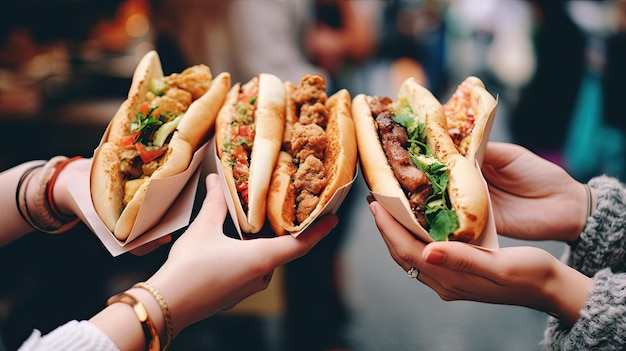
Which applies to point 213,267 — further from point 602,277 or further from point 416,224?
point 602,277

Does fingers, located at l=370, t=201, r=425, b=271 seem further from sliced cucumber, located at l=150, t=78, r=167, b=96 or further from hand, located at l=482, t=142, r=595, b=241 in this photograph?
sliced cucumber, located at l=150, t=78, r=167, b=96

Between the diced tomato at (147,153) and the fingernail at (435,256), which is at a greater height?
the diced tomato at (147,153)

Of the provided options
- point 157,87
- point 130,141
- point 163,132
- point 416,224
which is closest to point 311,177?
point 416,224

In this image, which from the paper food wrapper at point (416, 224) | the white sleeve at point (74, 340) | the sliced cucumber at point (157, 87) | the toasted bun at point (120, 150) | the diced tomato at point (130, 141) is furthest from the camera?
Answer: the sliced cucumber at point (157, 87)

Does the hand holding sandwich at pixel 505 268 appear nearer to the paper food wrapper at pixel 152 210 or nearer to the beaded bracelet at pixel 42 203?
→ the paper food wrapper at pixel 152 210

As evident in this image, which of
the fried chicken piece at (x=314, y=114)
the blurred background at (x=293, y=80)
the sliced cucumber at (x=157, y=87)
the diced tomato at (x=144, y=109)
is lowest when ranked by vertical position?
the blurred background at (x=293, y=80)

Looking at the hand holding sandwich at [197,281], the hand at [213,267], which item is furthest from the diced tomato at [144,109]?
the hand at [213,267]
